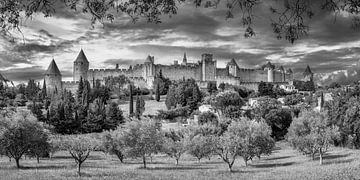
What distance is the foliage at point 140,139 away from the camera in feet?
117

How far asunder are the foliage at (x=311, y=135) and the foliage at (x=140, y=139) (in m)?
12.6

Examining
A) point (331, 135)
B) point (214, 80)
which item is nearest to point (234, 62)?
point (214, 80)

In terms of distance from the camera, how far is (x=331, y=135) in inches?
1394

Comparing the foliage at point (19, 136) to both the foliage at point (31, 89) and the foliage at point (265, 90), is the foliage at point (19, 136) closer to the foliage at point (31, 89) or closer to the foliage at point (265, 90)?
the foliage at point (31, 89)

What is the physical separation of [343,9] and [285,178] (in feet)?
52.1

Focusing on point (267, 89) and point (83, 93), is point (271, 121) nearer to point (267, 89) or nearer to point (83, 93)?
point (83, 93)

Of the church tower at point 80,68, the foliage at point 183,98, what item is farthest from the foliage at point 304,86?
the church tower at point 80,68

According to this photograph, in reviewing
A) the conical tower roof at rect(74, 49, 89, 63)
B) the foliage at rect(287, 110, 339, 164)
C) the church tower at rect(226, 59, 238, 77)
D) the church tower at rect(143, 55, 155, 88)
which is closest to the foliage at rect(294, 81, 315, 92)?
the church tower at rect(226, 59, 238, 77)

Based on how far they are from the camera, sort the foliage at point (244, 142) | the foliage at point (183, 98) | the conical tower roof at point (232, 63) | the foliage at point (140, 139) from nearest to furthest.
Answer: the foliage at point (244, 142), the foliage at point (140, 139), the foliage at point (183, 98), the conical tower roof at point (232, 63)

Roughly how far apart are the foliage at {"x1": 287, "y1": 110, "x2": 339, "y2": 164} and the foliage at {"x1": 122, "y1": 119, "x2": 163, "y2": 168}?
12.6m

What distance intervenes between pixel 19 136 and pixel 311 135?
947 inches

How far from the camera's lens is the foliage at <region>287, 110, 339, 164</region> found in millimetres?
34438

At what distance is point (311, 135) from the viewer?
34844 mm

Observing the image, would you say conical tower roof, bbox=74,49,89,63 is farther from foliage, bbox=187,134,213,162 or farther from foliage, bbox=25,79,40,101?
foliage, bbox=187,134,213,162
